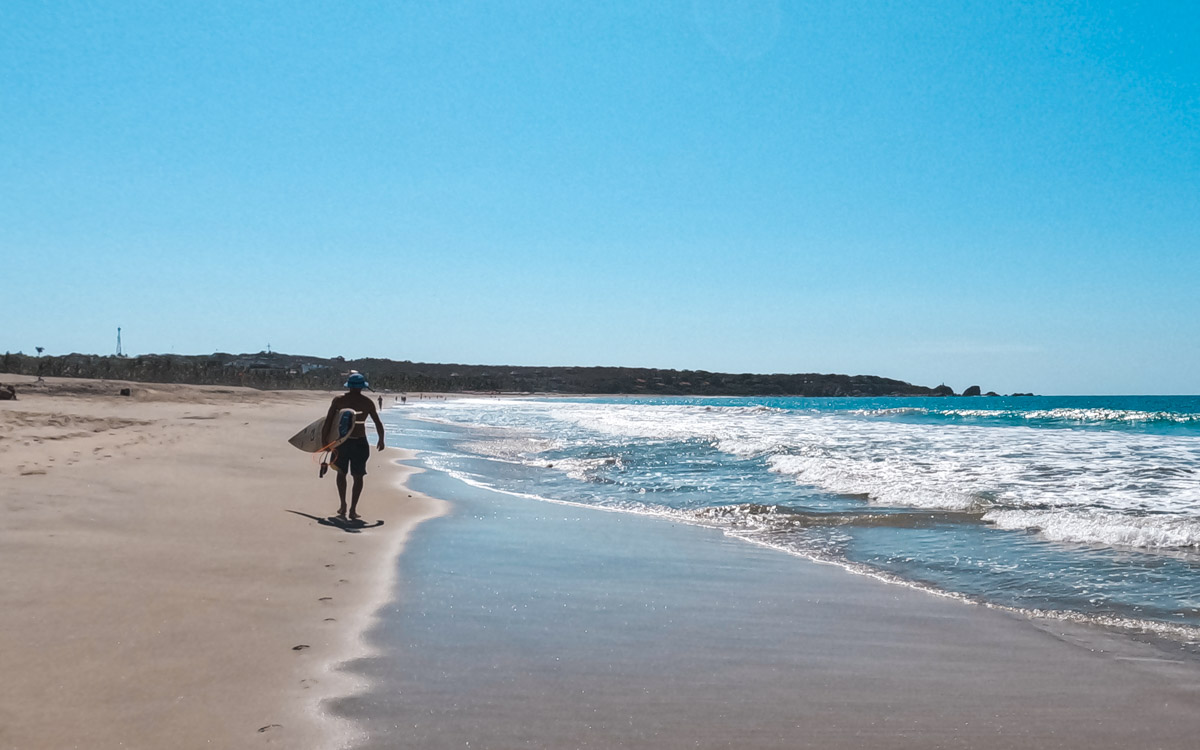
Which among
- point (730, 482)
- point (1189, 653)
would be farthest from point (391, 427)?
point (1189, 653)

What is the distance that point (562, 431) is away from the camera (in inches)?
1116

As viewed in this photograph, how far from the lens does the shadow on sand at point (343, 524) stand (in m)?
8.12

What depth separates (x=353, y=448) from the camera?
30.6 ft

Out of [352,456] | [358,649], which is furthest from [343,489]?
[358,649]

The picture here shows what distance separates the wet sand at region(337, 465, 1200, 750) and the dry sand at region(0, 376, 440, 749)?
347 millimetres

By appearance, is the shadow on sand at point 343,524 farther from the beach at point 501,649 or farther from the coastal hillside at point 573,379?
the coastal hillside at point 573,379

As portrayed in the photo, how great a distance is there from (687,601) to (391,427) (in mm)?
24209

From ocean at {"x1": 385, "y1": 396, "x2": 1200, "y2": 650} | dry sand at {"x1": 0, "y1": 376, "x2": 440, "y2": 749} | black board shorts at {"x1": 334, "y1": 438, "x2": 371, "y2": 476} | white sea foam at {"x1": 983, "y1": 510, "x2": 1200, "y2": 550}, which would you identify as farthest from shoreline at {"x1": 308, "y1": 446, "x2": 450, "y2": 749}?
white sea foam at {"x1": 983, "y1": 510, "x2": 1200, "y2": 550}

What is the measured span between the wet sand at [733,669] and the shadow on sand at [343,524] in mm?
1627

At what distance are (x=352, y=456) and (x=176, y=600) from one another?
4459 mm

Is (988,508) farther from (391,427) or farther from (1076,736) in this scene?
(391,427)

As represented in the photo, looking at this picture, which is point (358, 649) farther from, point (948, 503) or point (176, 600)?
point (948, 503)

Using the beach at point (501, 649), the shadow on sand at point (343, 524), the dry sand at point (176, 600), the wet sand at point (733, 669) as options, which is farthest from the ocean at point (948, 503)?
the dry sand at point (176, 600)

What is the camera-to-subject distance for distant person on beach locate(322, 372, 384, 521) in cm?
907
